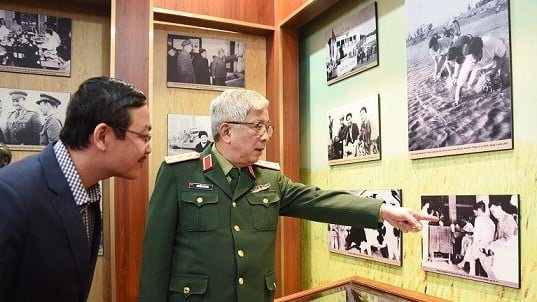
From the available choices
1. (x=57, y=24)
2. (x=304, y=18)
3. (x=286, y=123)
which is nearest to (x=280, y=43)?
(x=304, y=18)

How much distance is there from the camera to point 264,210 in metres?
1.87

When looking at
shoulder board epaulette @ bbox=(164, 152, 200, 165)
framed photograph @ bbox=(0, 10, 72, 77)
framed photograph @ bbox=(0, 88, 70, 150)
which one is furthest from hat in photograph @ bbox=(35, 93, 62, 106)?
shoulder board epaulette @ bbox=(164, 152, 200, 165)

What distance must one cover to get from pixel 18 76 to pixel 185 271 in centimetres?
158

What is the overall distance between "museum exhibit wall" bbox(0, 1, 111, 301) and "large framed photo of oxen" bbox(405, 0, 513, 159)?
5.61ft

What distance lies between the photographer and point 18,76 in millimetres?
2525

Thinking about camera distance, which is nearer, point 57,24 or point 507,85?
point 507,85

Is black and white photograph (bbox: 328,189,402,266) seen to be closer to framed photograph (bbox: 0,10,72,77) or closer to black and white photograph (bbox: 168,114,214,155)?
black and white photograph (bbox: 168,114,214,155)

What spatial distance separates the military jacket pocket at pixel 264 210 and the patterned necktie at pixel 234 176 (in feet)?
0.23

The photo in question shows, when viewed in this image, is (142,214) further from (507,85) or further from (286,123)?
(507,85)

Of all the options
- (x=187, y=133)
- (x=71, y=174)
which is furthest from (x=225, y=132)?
(x=187, y=133)

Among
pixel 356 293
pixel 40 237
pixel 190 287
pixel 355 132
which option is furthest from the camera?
pixel 355 132

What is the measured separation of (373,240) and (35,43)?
6.88ft

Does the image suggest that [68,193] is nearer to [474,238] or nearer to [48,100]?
[474,238]

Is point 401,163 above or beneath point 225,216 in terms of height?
above
